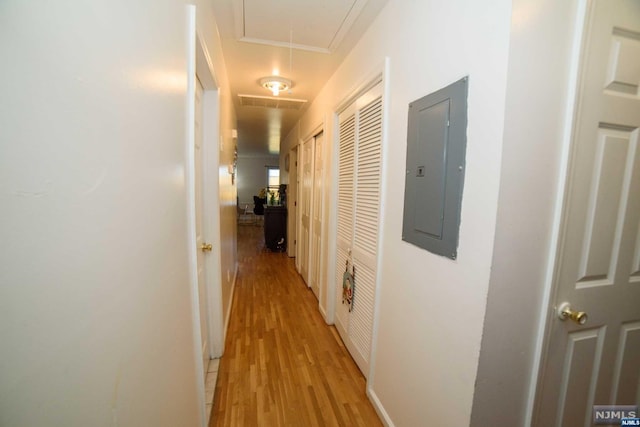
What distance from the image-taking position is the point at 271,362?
82.8 inches

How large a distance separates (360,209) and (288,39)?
1.39 meters

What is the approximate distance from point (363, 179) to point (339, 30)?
105 centimetres

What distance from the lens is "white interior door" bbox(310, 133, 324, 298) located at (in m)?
3.15

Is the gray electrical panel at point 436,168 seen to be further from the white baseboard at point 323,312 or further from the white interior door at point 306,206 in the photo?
the white interior door at point 306,206

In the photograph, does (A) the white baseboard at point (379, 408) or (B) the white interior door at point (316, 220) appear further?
(B) the white interior door at point (316, 220)

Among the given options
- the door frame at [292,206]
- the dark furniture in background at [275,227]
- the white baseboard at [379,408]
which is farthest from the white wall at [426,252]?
the dark furniture in background at [275,227]

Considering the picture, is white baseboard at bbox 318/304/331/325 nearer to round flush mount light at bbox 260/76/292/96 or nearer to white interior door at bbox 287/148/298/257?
white interior door at bbox 287/148/298/257

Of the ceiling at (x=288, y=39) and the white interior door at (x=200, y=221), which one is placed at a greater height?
the ceiling at (x=288, y=39)

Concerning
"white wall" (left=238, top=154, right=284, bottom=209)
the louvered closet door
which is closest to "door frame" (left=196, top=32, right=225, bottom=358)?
the louvered closet door

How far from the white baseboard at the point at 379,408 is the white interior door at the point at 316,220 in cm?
149

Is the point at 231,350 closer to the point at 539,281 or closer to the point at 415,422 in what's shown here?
the point at 415,422

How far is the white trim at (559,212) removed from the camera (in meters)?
0.91

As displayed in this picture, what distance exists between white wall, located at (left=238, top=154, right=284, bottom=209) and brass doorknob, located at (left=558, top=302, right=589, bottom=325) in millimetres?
10278

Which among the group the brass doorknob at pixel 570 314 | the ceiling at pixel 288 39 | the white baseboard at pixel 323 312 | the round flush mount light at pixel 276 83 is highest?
the ceiling at pixel 288 39
